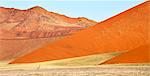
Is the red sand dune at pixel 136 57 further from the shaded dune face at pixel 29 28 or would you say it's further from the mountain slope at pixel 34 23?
the mountain slope at pixel 34 23

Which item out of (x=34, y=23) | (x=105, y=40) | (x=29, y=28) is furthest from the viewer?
(x=34, y=23)

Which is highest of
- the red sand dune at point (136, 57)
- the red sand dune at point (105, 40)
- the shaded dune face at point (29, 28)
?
the shaded dune face at point (29, 28)

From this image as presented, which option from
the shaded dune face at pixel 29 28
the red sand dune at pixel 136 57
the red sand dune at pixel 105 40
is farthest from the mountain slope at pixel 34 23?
the red sand dune at pixel 136 57

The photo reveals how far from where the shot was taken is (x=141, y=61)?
191 ft

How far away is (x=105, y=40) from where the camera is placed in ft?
281

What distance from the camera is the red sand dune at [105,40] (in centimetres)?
8275

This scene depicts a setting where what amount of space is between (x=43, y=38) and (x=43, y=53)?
64.8m

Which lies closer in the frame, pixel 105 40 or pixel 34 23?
pixel 105 40

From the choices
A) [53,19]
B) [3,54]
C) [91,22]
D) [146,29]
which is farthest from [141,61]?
[91,22]

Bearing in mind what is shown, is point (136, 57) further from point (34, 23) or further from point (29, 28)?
point (34, 23)

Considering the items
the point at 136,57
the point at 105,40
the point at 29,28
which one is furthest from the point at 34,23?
the point at 136,57

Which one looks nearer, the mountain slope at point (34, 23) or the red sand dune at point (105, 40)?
the red sand dune at point (105, 40)

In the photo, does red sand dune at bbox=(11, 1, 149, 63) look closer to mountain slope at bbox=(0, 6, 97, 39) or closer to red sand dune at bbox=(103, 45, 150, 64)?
red sand dune at bbox=(103, 45, 150, 64)

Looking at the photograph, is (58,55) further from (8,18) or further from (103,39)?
(8,18)
